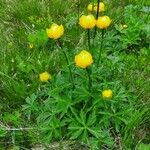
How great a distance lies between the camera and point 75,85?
329 centimetres

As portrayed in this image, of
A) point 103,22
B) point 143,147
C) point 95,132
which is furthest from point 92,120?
point 103,22

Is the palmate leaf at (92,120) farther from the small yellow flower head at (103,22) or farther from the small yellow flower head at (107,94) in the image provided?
the small yellow flower head at (103,22)

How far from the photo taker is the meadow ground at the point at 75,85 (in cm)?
318

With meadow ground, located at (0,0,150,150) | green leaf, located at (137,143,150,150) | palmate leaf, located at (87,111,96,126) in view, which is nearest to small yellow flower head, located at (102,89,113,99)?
meadow ground, located at (0,0,150,150)

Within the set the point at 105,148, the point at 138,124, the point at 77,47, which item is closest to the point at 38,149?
the point at 105,148

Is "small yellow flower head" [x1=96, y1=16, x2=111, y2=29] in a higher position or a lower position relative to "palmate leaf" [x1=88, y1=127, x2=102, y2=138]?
higher

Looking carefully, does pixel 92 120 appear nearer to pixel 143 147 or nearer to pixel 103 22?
pixel 143 147

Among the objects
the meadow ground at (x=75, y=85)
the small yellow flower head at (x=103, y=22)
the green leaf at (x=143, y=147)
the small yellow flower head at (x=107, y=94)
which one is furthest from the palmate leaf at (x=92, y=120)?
the small yellow flower head at (x=103, y=22)

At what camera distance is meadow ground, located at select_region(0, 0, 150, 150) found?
318cm

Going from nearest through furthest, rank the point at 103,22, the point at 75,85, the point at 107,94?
the point at 103,22 < the point at 107,94 < the point at 75,85

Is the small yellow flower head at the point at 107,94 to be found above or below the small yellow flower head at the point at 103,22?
below

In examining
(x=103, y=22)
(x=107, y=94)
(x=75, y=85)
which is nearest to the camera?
(x=103, y=22)

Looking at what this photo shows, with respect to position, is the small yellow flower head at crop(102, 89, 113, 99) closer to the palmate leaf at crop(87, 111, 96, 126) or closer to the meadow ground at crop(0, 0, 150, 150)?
the meadow ground at crop(0, 0, 150, 150)

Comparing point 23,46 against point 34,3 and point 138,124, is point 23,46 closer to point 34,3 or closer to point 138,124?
point 34,3
